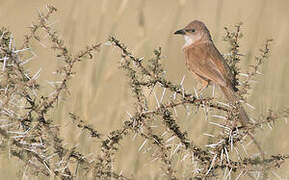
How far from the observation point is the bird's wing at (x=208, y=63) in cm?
483

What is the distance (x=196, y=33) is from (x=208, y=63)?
990 millimetres

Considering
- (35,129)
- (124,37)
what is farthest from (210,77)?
(124,37)

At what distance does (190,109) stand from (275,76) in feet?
9.67

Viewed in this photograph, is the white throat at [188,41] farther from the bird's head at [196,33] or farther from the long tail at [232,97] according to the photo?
the long tail at [232,97]

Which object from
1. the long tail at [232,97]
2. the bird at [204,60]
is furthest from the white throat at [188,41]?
the long tail at [232,97]

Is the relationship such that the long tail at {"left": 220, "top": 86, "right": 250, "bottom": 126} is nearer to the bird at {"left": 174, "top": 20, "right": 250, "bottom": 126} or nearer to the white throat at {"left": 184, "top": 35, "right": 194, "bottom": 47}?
the bird at {"left": 174, "top": 20, "right": 250, "bottom": 126}

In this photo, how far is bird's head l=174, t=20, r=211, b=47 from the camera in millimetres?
6039

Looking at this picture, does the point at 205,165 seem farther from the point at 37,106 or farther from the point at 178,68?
the point at 178,68

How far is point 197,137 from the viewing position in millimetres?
5055

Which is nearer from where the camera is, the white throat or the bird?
the bird

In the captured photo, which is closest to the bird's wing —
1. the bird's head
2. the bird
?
the bird

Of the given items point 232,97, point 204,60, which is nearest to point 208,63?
point 204,60

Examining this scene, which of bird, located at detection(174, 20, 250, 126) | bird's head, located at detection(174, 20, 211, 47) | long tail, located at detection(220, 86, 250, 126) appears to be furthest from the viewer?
bird's head, located at detection(174, 20, 211, 47)

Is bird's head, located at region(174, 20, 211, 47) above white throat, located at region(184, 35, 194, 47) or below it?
above
